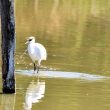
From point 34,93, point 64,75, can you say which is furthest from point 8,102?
point 64,75

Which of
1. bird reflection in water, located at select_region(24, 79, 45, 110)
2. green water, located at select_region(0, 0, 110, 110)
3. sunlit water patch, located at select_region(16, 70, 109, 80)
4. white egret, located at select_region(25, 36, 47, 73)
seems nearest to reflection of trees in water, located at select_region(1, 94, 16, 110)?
green water, located at select_region(0, 0, 110, 110)

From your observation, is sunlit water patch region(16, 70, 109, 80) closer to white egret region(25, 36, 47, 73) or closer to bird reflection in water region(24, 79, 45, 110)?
white egret region(25, 36, 47, 73)

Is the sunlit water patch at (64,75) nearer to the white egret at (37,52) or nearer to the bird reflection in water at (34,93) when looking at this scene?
the white egret at (37,52)

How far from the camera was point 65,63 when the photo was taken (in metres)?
19.4

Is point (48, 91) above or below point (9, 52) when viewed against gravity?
below

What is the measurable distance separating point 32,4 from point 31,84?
28692mm

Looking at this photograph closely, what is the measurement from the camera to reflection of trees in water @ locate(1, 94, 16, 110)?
13.3 m

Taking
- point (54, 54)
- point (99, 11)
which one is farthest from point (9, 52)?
point (99, 11)

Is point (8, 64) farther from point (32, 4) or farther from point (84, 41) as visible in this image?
point (32, 4)

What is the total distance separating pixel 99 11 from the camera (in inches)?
1702

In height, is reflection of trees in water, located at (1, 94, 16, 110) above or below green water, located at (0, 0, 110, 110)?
below

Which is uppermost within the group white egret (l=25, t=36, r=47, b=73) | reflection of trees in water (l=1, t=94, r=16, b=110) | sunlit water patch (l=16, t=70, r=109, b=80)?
white egret (l=25, t=36, r=47, b=73)

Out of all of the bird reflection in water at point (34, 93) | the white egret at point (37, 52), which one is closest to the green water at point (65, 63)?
the bird reflection in water at point (34, 93)

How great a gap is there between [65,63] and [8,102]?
5886mm
